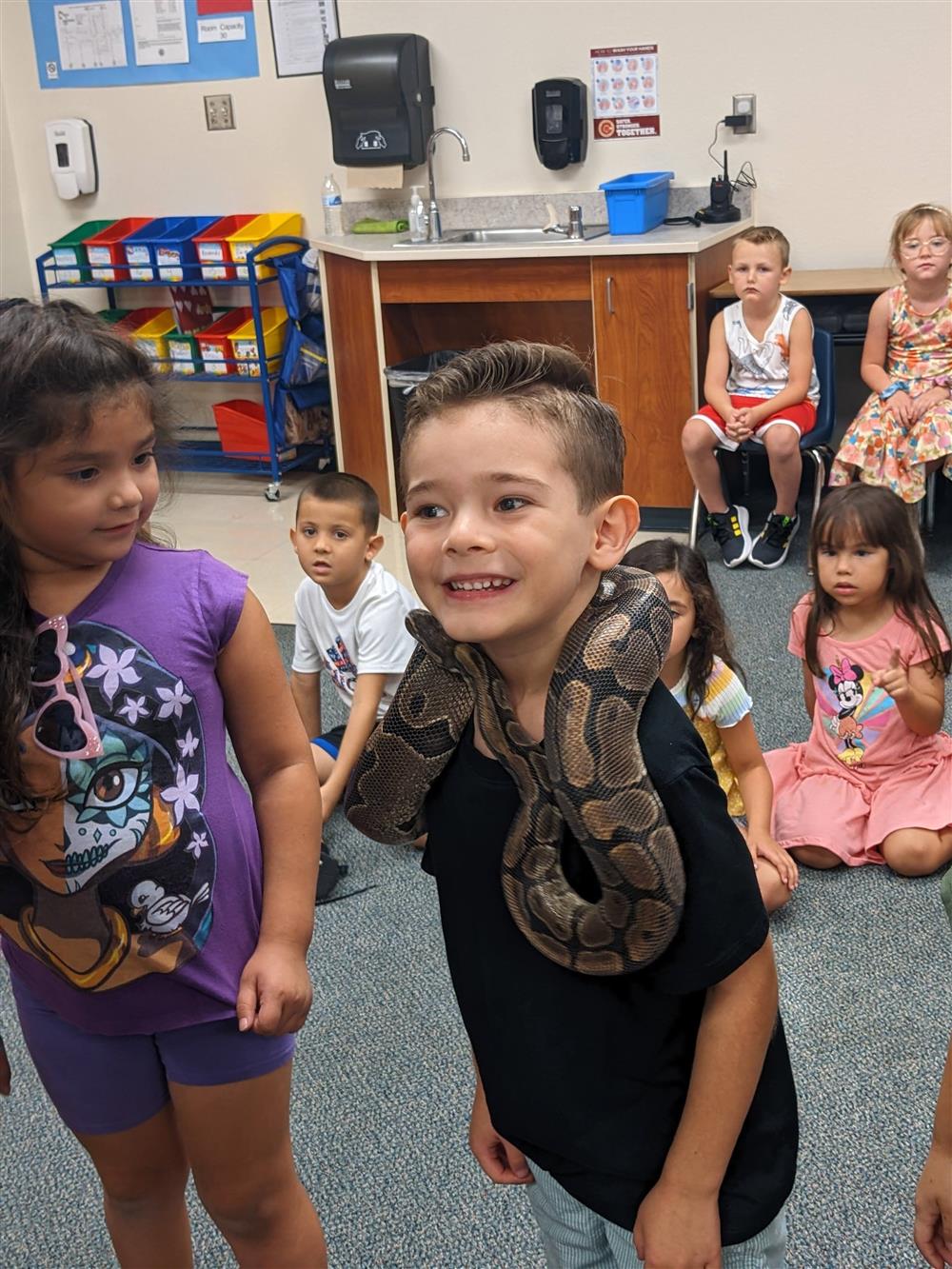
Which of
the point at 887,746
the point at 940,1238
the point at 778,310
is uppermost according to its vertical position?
the point at 778,310

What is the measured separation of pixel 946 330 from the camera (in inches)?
175

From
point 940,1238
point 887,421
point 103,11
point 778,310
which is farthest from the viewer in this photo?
point 103,11

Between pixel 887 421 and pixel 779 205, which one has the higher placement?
pixel 779 205

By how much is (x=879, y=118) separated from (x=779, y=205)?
1.65ft

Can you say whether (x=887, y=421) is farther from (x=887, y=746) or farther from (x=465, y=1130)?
(x=465, y=1130)

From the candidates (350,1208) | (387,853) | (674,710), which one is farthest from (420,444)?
(387,853)

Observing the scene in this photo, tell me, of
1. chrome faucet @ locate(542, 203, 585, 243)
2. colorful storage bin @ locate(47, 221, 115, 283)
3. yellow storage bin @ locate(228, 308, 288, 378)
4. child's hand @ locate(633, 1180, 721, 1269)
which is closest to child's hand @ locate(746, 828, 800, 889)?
child's hand @ locate(633, 1180, 721, 1269)

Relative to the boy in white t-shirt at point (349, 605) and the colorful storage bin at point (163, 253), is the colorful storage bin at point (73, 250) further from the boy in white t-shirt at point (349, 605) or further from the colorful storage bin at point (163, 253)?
the boy in white t-shirt at point (349, 605)

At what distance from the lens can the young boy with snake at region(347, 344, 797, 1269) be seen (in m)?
0.94

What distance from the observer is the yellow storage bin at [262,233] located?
5785 mm

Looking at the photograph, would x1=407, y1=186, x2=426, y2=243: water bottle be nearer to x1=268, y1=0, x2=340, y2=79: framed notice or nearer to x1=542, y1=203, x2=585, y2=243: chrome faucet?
x1=542, y1=203, x2=585, y2=243: chrome faucet

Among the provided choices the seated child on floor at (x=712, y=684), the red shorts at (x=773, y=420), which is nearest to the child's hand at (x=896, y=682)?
the seated child on floor at (x=712, y=684)

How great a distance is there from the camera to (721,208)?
517 centimetres

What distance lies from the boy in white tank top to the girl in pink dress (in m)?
1.89
